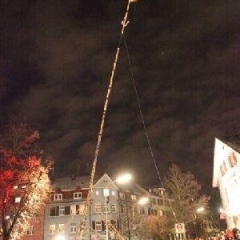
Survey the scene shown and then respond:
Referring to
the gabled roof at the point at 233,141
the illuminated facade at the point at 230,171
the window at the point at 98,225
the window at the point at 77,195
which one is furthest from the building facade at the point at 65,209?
the gabled roof at the point at 233,141

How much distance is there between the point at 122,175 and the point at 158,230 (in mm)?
40115

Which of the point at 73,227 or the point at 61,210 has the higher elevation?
the point at 61,210

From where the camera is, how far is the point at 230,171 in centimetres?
3734

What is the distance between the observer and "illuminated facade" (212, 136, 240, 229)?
35000 millimetres

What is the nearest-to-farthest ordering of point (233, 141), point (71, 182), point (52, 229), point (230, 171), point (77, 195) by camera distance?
point (233, 141) < point (230, 171) < point (52, 229) < point (77, 195) < point (71, 182)

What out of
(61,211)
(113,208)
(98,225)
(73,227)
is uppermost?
(61,211)

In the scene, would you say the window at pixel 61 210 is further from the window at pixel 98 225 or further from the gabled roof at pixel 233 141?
the gabled roof at pixel 233 141

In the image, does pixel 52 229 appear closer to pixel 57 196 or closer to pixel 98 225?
pixel 57 196

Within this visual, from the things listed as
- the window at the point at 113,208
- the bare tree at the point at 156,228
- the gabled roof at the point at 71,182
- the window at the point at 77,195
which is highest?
the gabled roof at the point at 71,182

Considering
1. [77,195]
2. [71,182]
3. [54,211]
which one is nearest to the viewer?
[54,211]

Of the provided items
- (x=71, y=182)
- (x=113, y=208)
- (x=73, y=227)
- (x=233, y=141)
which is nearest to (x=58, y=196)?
(x=71, y=182)

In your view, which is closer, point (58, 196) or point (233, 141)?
point (233, 141)

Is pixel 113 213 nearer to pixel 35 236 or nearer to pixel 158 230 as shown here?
pixel 158 230

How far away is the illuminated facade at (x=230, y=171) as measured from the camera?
115 feet
